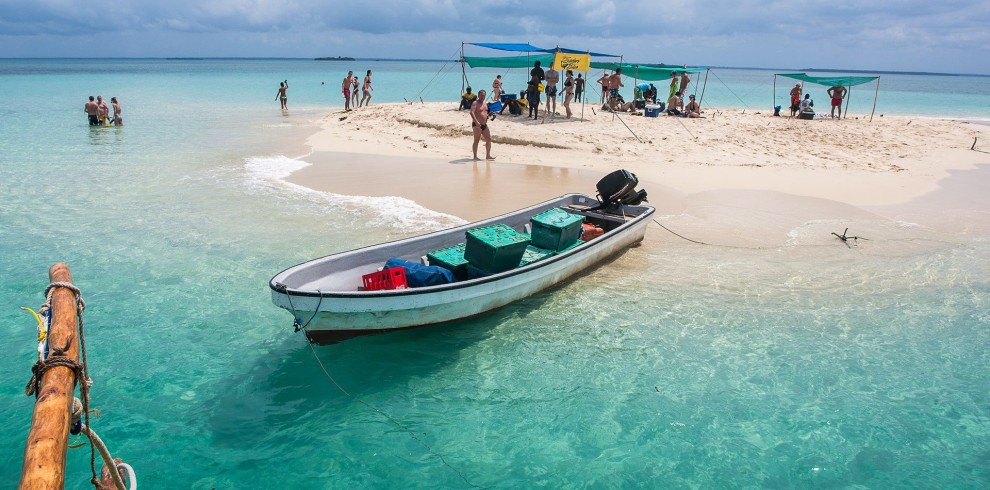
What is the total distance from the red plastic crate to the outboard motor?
486cm

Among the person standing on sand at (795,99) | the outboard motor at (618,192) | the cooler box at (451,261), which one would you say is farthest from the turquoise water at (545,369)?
the person standing on sand at (795,99)

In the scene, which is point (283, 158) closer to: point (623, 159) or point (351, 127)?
point (351, 127)

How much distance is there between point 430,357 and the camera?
22.4 ft

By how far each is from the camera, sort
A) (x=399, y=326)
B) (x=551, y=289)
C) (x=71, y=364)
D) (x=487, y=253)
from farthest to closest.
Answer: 1. (x=551, y=289)
2. (x=487, y=253)
3. (x=399, y=326)
4. (x=71, y=364)

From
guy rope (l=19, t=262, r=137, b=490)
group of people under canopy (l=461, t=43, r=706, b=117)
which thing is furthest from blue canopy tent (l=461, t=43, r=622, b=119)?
guy rope (l=19, t=262, r=137, b=490)

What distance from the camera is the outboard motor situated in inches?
409

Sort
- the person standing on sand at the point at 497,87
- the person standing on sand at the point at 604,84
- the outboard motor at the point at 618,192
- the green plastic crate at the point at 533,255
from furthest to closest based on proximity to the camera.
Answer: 1. the person standing on sand at the point at 604,84
2. the person standing on sand at the point at 497,87
3. the outboard motor at the point at 618,192
4. the green plastic crate at the point at 533,255

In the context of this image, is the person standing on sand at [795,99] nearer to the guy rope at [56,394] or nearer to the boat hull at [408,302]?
the boat hull at [408,302]

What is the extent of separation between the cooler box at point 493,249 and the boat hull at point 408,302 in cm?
22

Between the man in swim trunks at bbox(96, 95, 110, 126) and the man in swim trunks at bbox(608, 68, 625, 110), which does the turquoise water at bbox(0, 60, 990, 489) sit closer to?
the man in swim trunks at bbox(96, 95, 110, 126)

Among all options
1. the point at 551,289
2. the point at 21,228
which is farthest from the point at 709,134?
the point at 21,228

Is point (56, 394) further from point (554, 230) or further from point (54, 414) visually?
point (554, 230)

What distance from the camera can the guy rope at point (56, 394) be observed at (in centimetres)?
243

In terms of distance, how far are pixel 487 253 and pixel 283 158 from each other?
41.1 ft
